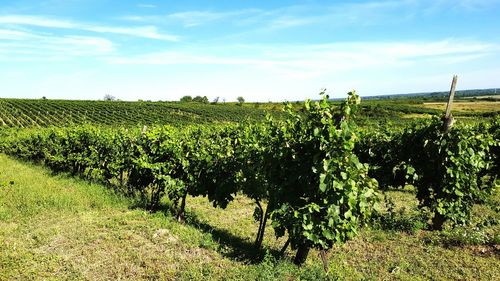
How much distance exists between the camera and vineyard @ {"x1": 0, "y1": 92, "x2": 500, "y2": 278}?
618 centimetres

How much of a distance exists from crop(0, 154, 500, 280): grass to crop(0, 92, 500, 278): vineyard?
0.38 m

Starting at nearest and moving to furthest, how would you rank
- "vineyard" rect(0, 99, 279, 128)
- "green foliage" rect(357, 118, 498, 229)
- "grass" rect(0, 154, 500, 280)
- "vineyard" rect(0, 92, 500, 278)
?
"vineyard" rect(0, 92, 500, 278), "grass" rect(0, 154, 500, 280), "green foliage" rect(357, 118, 498, 229), "vineyard" rect(0, 99, 279, 128)

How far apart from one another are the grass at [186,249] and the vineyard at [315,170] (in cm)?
38

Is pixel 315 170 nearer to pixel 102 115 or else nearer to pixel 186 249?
pixel 186 249

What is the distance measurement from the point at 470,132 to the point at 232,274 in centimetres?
692

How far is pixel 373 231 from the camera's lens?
9.48m

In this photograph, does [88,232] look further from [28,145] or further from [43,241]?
[28,145]

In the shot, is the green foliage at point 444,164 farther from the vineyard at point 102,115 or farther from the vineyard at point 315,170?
the vineyard at point 102,115

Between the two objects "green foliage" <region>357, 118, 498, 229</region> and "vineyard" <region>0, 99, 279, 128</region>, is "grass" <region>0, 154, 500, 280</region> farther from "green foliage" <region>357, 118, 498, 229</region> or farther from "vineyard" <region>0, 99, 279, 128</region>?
"vineyard" <region>0, 99, 279, 128</region>

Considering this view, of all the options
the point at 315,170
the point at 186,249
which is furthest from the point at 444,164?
the point at 186,249

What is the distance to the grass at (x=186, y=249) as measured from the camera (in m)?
6.38

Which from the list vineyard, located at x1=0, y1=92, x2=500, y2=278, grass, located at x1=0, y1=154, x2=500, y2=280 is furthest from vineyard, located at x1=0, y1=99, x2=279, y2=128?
grass, located at x1=0, y1=154, x2=500, y2=280

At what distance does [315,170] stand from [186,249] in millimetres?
3271

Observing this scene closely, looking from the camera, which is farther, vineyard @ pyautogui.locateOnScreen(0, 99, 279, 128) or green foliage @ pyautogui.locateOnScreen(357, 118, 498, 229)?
vineyard @ pyautogui.locateOnScreen(0, 99, 279, 128)
